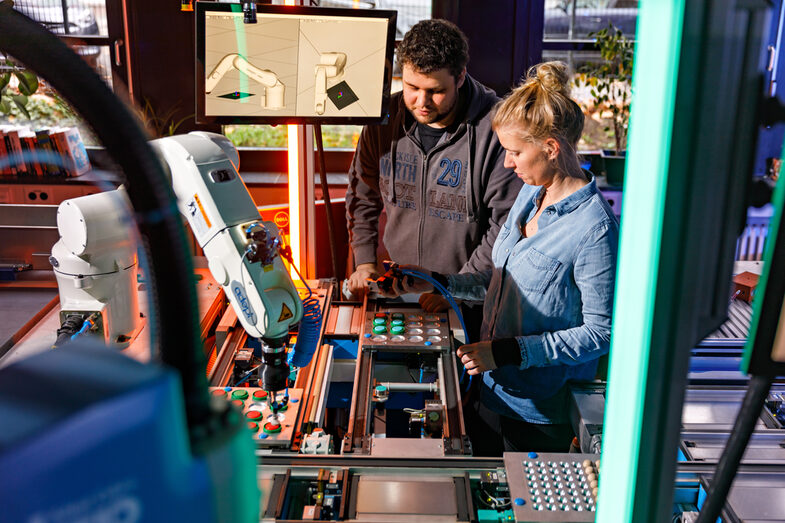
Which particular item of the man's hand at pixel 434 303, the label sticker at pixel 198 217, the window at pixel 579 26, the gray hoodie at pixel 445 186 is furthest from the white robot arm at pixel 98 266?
the window at pixel 579 26

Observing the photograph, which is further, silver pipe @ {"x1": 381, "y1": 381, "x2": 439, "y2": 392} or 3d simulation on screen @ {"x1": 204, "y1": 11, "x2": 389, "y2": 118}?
3d simulation on screen @ {"x1": 204, "y1": 11, "x2": 389, "y2": 118}

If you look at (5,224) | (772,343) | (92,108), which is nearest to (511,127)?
(772,343)

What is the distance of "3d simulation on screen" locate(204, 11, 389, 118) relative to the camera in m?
1.86

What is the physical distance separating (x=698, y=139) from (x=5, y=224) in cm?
397

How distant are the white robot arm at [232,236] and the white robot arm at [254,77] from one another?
0.64 metres

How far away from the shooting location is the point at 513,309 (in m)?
1.74

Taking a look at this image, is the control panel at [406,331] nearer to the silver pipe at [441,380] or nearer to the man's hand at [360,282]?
the silver pipe at [441,380]

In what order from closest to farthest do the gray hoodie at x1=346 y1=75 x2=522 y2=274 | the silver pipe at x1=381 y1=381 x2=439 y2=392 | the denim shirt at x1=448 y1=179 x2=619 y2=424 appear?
1. the denim shirt at x1=448 y1=179 x2=619 y2=424
2. the silver pipe at x1=381 y1=381 x2=439 y2=392
3. the gray hoodie at x1=346 y1=75 x2=522 y2=274

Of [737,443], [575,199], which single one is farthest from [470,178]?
[737,443]

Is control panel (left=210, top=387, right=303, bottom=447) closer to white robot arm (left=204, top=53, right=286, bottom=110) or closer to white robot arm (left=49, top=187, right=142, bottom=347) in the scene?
white robot arm (left=49, top=187, right=142, bottom=347)

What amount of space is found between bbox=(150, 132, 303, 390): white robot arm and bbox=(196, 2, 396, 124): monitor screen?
0.65 metres

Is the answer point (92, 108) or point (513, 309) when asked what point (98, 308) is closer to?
point (513, 309)

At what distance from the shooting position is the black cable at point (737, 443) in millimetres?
454

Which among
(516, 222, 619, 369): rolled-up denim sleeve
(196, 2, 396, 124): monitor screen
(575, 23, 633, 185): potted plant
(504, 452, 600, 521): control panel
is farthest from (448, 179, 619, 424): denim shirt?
(575, 23, 633, 185): potted plant
